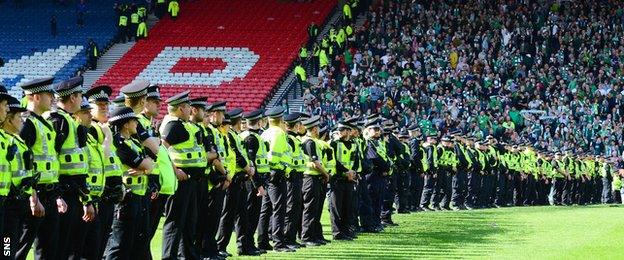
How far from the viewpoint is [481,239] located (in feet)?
64.1

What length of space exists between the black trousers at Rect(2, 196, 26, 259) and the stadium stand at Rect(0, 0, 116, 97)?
37.6 metres

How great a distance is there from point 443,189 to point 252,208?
15.3m

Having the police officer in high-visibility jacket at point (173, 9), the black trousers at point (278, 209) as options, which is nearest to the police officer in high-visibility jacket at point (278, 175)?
the black trousers at point (278, 209)

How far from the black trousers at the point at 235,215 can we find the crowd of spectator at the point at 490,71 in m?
26.4

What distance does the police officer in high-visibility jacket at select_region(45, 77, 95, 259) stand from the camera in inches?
416

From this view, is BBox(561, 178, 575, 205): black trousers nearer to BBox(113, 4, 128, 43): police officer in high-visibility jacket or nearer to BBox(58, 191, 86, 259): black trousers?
BBox(113, 4, 128, 43): police officer in high-visibility jacket

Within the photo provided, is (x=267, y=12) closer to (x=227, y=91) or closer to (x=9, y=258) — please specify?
(x=227, y=91)

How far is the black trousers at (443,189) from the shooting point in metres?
30.5

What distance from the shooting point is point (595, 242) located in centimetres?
1914

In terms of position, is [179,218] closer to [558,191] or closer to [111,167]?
[111,167]

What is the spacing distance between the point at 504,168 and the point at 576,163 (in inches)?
288

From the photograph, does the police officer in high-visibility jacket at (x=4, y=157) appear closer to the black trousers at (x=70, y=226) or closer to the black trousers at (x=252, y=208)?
the black trousers at (x=70, y=226)

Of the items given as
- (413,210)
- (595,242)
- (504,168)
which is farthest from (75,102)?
(504,168)

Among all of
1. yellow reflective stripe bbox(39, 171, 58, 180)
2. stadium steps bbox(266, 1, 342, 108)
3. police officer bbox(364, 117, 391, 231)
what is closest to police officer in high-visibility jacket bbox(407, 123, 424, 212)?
police officer bbox(364, 117, 391, 231)
